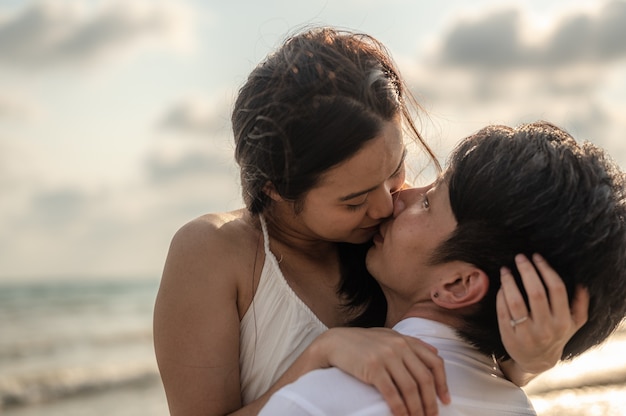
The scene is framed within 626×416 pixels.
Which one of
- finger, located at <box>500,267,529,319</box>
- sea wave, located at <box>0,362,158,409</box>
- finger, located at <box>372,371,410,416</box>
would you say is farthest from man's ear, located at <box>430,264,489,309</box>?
sea wave, located at <box>0,362,158,409</box>

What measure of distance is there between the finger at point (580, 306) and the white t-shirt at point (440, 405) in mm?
350

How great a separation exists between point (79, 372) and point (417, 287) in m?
12.5

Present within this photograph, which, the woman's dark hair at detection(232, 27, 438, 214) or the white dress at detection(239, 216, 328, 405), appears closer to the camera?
the woman's dark hair at detection(232, 27, 438, 214)

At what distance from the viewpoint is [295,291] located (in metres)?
3.35

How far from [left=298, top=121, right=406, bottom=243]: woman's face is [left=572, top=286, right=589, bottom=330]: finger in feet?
2.78

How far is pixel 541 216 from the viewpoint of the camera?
2463mm

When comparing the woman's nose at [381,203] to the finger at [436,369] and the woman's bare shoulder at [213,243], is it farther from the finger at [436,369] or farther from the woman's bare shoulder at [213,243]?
the finger at [436,369]

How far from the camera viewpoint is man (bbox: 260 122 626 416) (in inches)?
95.9

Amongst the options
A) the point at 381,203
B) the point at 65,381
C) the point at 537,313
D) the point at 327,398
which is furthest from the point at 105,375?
the point at 537,313

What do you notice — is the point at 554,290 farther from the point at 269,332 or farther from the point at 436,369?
the point at 269,332

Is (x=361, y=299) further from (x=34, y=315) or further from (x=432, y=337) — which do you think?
(x=34, y=315)

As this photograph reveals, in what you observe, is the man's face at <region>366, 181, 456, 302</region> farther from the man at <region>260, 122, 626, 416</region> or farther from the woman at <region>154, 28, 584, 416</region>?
the woman at <region>154, 28, 584, 416</region>

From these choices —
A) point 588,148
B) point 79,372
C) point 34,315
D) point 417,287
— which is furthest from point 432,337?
point 34,315

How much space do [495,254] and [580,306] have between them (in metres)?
0.31
